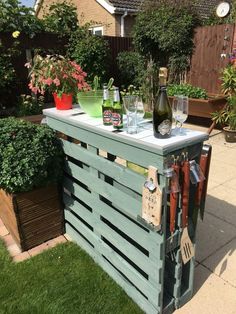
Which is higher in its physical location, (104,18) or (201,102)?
(104,18)

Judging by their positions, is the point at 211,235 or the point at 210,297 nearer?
the point at 210,297

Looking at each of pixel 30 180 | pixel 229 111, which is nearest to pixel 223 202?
pixel 30 180

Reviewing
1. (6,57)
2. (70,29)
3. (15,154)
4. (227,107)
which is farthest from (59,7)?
(15,154)

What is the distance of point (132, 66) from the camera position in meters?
7.31

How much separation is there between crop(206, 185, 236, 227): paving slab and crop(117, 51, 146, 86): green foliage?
4.55 m

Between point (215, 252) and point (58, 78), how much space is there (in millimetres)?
1804

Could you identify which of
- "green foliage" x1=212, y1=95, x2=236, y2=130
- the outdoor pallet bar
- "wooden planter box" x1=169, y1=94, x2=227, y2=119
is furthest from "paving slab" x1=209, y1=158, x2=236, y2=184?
the outdoor pallet bar

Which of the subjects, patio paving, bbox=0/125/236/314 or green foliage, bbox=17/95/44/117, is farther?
green foliage, bbox=17/95/44/117

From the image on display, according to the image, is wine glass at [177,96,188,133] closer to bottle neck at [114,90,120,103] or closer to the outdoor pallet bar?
the outdoor pallet bar

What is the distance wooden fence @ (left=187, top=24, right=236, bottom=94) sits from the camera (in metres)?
5.64

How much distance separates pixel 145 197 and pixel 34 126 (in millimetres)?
1123

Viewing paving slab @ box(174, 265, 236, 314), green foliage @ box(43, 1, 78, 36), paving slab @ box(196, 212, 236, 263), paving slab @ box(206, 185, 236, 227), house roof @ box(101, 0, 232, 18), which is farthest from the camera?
house roof @ box(101, 0, 232, 18)

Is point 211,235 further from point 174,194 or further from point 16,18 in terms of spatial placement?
point 16,18

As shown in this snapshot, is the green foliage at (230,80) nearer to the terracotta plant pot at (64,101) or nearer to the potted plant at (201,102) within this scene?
the potted plant at (201,102)
